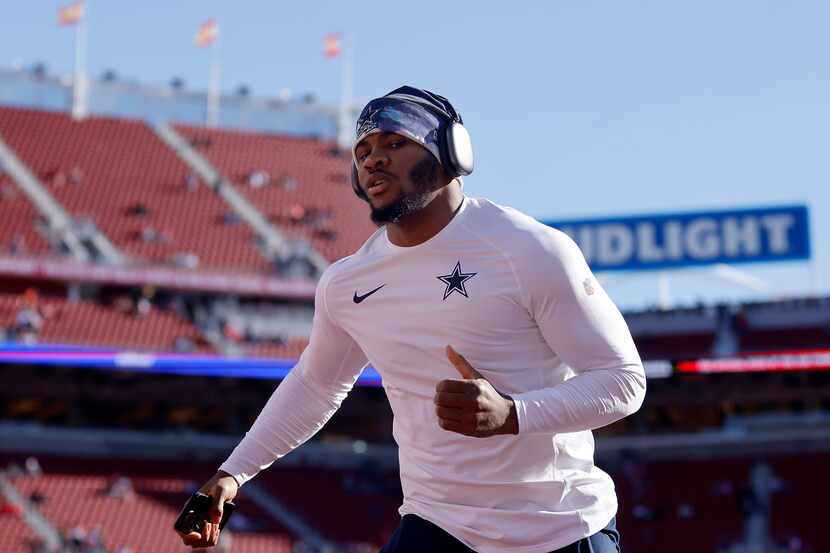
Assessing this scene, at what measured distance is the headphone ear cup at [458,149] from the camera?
395cm

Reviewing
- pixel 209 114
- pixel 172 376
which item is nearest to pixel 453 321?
pixel 172 376

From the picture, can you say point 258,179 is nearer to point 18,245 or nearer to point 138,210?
point 138,210

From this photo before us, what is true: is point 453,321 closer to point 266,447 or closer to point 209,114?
point 266,447

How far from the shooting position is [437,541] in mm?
3836

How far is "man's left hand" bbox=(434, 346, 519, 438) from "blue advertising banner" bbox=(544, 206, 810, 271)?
31.8 meters

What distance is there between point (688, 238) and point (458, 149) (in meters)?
32.2

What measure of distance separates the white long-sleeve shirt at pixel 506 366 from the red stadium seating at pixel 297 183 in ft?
110

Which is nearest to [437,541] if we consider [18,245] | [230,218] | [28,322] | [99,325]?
[28,322]

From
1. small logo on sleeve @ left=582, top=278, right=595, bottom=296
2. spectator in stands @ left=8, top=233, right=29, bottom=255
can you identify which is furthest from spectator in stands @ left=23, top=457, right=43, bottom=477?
small logo on sleeve @ left=582, top=278, right=595, bottom=296

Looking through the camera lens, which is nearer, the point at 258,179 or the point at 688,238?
the point at 688,238

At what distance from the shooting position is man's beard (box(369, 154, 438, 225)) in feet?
Answer: 12.7

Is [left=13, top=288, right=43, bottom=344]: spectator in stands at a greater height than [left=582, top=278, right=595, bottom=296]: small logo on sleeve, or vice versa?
[left=582, top=278, right=595, bottom=296]: small logo on sleeve

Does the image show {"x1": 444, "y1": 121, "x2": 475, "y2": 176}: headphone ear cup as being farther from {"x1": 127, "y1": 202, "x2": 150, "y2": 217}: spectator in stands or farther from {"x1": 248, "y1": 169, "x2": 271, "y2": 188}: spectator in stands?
{"x1": 248, "y1": 169, "x2": 271, "y2": 188}: spectator in stands

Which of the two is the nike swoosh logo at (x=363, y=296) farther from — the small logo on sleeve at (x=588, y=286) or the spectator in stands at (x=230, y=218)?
the spectator in stands at (x=230, y=218)
